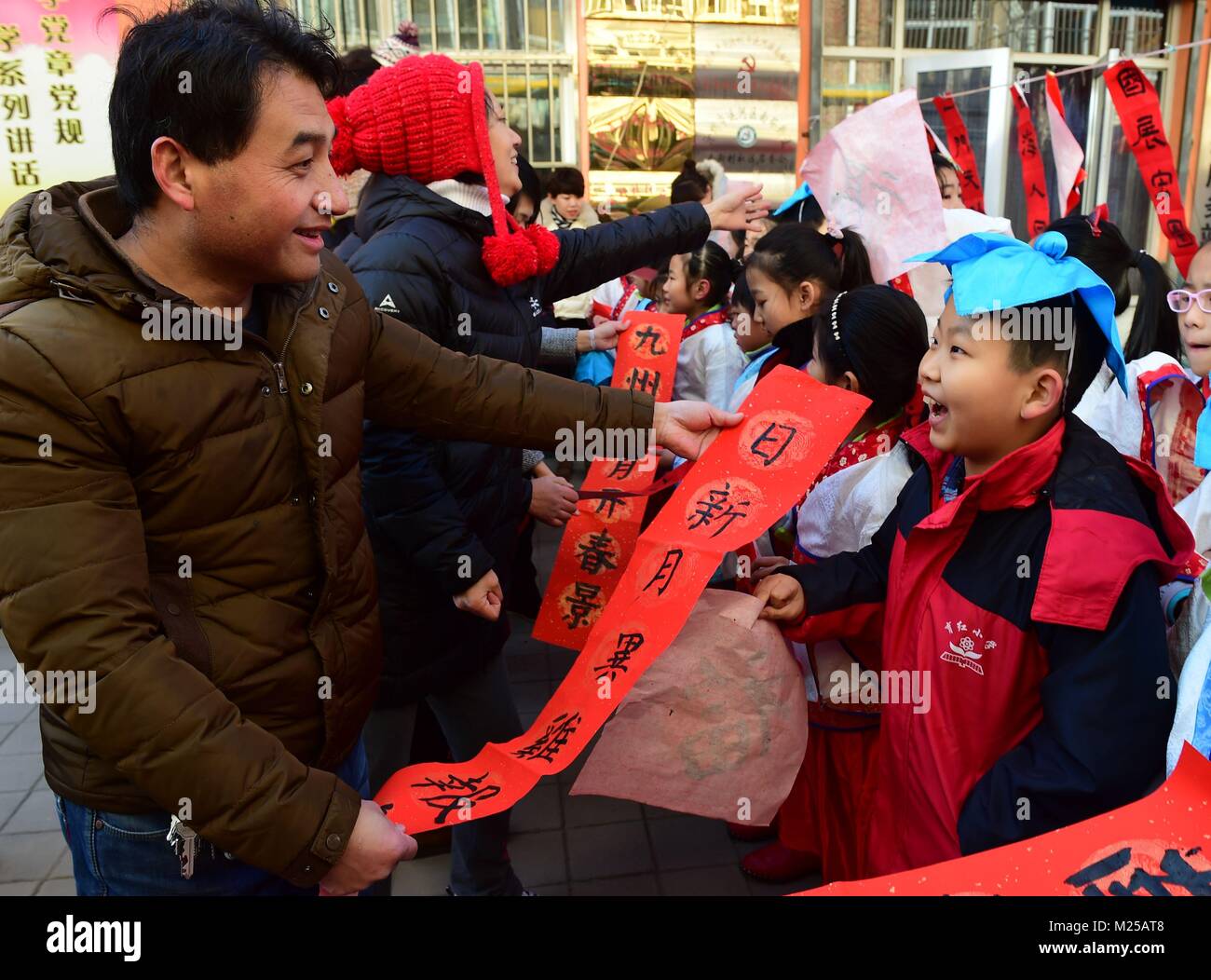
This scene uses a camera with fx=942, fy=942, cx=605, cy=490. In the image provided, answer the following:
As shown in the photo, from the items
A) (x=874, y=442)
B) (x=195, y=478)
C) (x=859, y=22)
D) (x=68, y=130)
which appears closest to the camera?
(x=195, y=478)

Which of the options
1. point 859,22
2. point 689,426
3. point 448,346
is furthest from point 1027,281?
point 859,22

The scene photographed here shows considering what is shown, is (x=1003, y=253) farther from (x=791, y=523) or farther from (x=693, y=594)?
(x=791, y=523)

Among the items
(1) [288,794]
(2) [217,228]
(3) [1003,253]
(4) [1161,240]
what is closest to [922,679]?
(3) [1003,253]

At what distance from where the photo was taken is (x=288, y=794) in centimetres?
121

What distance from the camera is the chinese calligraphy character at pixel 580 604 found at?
245 cm

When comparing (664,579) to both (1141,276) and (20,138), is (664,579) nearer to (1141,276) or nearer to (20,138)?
(1141,276)

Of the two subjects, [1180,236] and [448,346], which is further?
[1180,236]

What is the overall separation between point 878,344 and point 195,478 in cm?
150

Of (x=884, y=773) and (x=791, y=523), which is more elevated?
(x=791, y=523)

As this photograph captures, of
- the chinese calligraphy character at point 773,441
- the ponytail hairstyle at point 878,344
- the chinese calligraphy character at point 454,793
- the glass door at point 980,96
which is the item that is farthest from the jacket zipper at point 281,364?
the glass door at point 980,96

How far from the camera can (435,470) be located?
2.07 m

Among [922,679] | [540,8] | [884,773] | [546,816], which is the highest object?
[540,8]

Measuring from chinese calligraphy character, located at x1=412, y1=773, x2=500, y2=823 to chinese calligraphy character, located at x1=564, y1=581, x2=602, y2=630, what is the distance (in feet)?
2.86

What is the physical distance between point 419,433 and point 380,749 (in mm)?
Result: 793
